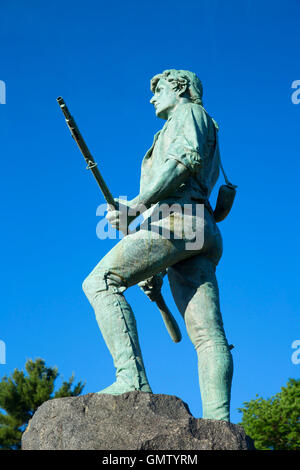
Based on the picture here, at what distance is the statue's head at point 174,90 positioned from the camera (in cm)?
589

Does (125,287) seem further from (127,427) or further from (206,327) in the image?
(127,427)

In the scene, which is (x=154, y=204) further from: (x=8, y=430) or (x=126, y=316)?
(x=8, y=430)

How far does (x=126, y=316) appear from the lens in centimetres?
481

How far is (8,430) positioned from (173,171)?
19.1 meters

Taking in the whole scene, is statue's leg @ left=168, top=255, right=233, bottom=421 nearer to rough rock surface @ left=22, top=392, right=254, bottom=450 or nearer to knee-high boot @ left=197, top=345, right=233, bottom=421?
knee-high boot @ left=197, top=345, right=233, bottom=421

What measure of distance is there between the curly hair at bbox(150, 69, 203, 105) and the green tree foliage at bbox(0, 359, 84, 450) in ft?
57.4

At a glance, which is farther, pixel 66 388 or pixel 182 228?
pixel 66 388

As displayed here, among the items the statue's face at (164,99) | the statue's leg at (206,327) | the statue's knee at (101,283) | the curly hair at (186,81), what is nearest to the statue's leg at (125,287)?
the statue's knee at (101,283)

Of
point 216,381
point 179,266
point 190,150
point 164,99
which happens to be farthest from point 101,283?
point 164,99

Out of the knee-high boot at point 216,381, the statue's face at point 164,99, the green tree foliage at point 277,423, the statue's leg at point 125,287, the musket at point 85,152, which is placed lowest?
the knee-high boot at point 216,381

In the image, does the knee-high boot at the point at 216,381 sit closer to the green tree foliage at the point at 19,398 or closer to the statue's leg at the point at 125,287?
the statue's leg at the point at 125,287

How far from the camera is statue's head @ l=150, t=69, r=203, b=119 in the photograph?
5.89m

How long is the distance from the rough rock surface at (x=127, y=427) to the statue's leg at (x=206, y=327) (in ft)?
1.61
